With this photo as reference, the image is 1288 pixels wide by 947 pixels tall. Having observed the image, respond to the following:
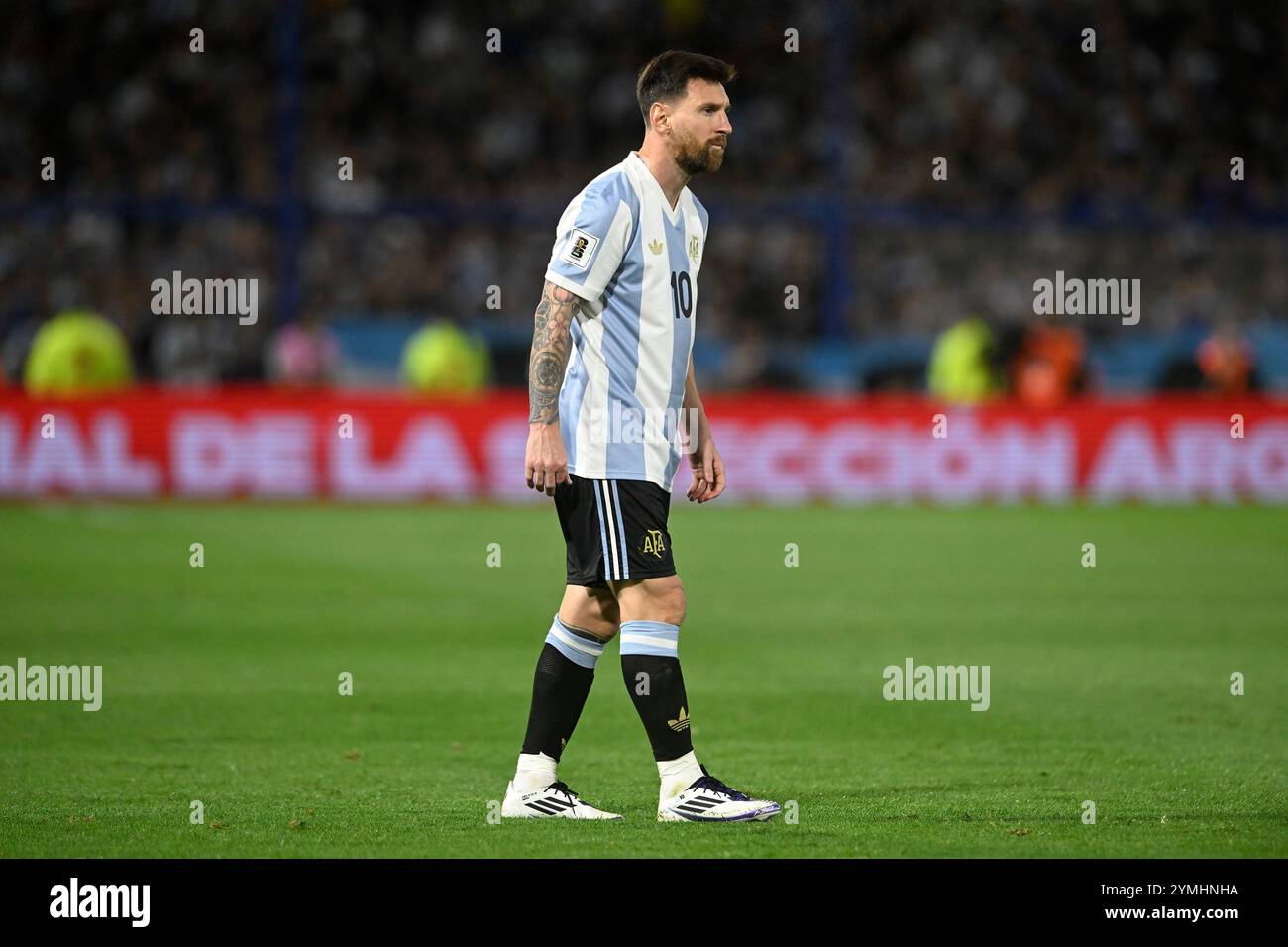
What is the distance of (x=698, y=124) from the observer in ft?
20.6

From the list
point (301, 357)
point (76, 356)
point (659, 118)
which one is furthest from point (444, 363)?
point (659, 118)

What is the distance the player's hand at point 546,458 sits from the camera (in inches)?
240

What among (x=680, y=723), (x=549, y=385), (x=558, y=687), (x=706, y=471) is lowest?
(x=680, y=723)

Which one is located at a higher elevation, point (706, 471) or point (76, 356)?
point (76, 356)

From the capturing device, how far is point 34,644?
1072 cm

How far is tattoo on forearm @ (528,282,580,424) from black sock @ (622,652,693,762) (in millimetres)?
841

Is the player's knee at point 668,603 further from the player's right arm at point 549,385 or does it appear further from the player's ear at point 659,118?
the player's ear at point 659,118

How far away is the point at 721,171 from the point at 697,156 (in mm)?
22399

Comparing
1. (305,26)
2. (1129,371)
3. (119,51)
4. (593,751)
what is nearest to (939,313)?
(1129,371)

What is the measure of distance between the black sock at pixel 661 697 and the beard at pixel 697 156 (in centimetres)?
161
